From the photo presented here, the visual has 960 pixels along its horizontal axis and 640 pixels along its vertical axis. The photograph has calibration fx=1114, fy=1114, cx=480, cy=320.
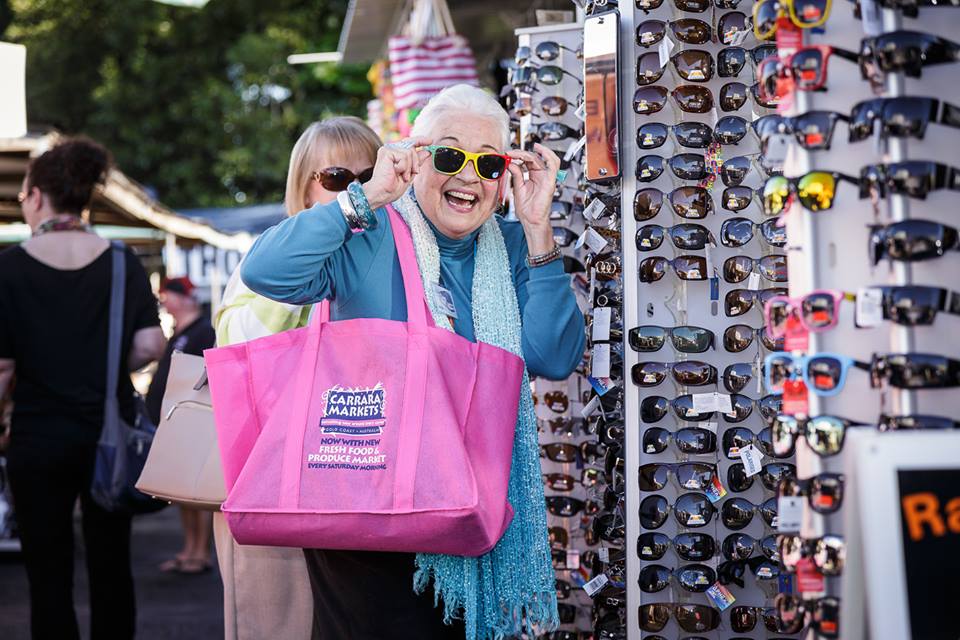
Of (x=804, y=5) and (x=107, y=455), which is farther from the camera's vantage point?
(x=107, y=455)

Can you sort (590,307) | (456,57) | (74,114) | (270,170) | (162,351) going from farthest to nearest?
(74,114), (270,170), (456,57), (162,351), (590,307)

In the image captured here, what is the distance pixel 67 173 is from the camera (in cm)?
440

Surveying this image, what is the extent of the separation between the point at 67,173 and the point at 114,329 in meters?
0.65

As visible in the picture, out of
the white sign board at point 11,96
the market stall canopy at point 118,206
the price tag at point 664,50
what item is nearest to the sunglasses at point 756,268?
the price tag at point 664,50

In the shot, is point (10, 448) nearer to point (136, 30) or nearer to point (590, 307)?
point (590, 307)

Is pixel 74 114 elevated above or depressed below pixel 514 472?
above

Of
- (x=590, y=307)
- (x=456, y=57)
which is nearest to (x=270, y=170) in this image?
(x=456, y=57)

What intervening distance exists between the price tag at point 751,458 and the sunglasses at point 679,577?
317 millimetres

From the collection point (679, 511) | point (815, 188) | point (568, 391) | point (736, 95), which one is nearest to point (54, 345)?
point (568, 391)

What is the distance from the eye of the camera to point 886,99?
2.00 metres

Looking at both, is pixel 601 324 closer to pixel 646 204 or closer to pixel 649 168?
pixel 646 204

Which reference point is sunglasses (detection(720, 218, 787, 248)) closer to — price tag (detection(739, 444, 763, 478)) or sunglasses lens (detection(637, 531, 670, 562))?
price tag (detection(739, 444, 763, 478))

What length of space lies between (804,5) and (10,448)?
334 cm

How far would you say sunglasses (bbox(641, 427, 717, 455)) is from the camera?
3.21 m
